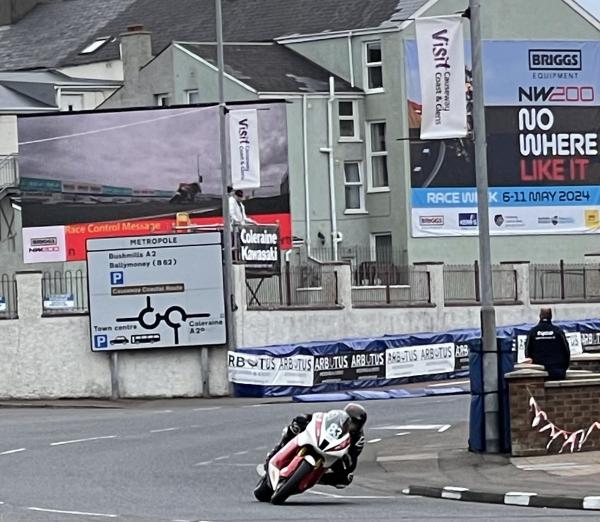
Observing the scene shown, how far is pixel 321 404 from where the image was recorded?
1352 inches

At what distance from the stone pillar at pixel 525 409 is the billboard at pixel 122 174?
117 ft

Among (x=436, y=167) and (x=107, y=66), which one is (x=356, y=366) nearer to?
(x=436, y=167)

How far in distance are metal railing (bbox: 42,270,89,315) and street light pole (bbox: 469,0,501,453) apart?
18.2 m

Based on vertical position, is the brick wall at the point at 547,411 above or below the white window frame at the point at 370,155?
below

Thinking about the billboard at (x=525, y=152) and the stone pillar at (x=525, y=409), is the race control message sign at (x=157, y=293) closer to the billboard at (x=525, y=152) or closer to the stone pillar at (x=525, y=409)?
A: the stone pillar at (x=525, y=409)

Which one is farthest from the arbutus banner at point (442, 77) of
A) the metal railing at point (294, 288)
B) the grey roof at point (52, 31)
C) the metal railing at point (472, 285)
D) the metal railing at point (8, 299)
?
the grey roof at point (52, 31)

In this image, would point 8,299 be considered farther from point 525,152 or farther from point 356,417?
point 525,152

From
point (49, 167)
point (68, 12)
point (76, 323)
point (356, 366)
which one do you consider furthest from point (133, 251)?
point (68, 12)

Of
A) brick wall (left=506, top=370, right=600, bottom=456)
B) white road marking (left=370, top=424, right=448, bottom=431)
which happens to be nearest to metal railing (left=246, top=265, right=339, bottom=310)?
white road marking (left=370, top=424, right=448, bottom=431)

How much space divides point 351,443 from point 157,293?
20.8 m

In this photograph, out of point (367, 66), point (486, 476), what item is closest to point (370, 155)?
point (367, 66)

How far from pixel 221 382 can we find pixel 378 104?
23916 millimetres

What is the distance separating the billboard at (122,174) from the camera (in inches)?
2243

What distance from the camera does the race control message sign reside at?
126 ft
